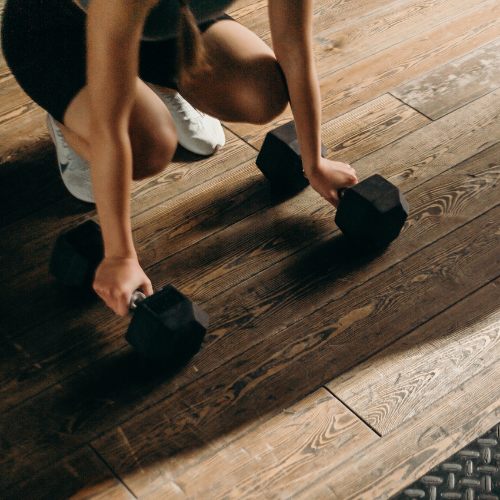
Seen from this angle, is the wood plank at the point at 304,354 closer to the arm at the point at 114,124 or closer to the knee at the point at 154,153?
the arm at the point at 114,124

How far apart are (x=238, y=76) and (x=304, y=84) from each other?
175mm

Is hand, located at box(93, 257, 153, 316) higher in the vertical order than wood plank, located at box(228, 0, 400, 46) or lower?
higher

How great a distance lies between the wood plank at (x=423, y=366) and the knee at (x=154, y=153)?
58 cm

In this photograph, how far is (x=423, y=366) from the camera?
1464mm

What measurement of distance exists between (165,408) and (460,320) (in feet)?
1.88

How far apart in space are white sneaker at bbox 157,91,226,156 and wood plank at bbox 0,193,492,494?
500mm

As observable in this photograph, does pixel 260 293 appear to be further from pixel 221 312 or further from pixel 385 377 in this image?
pixel 385 377

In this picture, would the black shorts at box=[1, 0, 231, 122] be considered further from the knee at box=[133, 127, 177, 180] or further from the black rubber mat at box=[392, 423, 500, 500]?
the black rubber mat at box=[392, 423, 500, 500]

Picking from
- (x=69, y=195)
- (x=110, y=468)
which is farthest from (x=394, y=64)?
(x=110, y=468)

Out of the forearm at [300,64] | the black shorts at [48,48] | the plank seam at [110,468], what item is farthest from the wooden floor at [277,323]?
the black shorts at [48,48]

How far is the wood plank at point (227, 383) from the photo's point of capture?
138 cm

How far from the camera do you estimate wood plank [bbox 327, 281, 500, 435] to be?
141cm

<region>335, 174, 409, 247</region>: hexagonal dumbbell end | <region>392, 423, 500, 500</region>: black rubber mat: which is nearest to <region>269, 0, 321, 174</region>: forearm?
<region>335, 174, 409, 247</region>: hexagonal dumbbell end

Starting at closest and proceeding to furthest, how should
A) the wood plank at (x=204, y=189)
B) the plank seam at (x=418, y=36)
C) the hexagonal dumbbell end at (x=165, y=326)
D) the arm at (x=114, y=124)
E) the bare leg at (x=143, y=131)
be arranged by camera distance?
the arm at (x=114, y=124) < the hexagonal dumbbell end at (x=165, y=326) < the bare leg at (x=143, y=131) < the wood plank at (x=204, y=189) < the plank seam at (x=418, y=36)
